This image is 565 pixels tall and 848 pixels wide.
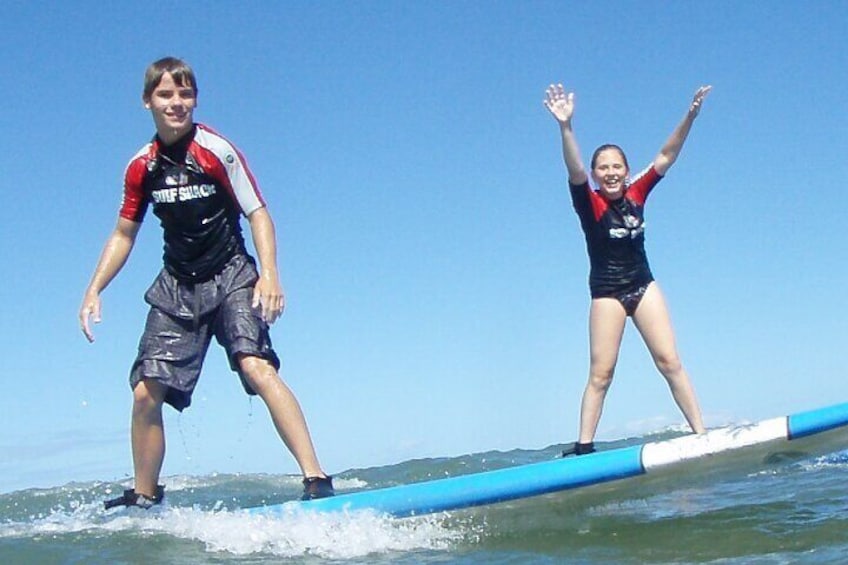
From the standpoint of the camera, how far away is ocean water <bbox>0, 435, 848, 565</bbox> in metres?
3.65

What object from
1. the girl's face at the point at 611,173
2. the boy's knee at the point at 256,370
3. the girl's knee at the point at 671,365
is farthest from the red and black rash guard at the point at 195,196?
the girl's knee at the point at 671,365

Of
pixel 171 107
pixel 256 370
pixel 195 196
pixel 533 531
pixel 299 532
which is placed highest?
pixel 171 107

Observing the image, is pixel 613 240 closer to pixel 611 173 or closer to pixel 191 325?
pixel 611 173

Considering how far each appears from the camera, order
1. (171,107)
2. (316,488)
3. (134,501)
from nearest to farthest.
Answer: (316,488) → (171,107) → (134,501)

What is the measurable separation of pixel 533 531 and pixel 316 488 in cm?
101

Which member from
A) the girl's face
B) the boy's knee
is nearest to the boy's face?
the boy's knee

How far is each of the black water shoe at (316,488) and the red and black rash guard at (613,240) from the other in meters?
1.97

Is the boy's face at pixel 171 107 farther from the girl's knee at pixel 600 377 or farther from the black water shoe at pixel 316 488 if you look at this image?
the girl's knee at pixel 600 377

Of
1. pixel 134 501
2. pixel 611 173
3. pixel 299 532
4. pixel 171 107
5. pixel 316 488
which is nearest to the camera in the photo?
pixel 299 532

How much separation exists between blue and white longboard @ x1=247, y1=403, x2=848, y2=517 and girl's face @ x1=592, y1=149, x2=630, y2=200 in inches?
67.6

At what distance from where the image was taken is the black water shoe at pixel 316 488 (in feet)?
15.0

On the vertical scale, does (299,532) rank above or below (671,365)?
below

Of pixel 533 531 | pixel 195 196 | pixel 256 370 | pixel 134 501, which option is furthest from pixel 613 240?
pixel 134 501

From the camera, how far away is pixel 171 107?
4770 mm
